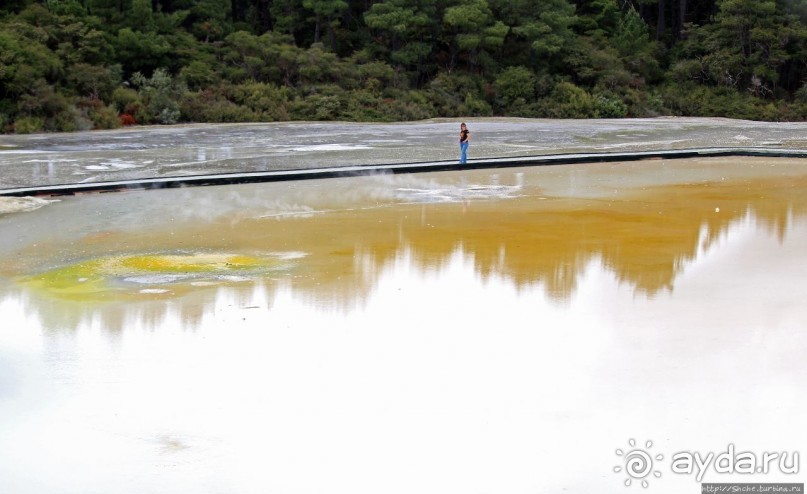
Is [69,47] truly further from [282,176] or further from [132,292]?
[132,292]

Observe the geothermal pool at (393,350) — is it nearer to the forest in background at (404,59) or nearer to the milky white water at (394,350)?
the milky white water at (394,350)

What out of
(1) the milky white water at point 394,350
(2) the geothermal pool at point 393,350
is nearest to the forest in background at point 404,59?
→ (2) the geothermal pool at point 393,350

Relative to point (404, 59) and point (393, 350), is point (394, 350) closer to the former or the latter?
point (393, 350)

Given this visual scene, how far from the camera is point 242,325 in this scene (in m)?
7.66

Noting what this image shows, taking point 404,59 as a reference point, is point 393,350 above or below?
below

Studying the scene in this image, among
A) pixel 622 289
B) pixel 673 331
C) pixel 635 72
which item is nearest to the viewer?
pixel 673 331

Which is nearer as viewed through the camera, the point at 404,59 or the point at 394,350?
the point at 394,350

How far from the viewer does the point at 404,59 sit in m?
36.8

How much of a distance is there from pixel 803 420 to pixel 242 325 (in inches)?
152

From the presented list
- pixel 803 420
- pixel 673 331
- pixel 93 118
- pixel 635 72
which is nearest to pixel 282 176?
pixel 673 331

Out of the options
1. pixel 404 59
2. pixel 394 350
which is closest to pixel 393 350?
pixel 394 350

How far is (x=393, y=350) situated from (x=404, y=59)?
3067cm

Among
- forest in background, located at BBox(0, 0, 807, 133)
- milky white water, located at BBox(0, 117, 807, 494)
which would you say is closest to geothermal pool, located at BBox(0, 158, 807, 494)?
milky white water, located at BBox(0, 117, 807, 494)

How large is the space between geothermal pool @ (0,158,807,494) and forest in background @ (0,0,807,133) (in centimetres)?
1915
